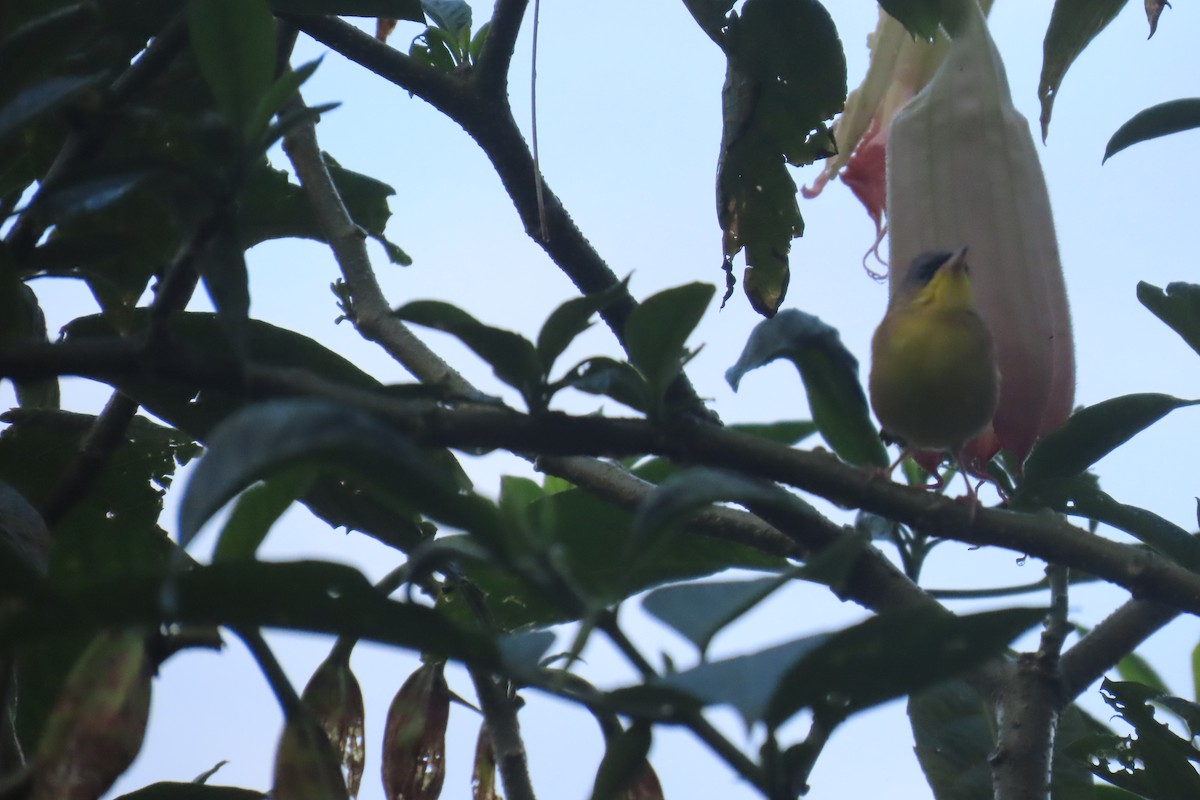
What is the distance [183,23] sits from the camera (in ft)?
1.99

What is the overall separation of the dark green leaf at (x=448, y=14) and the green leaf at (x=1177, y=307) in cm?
58

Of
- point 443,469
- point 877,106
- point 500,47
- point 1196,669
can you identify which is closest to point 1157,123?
point 877,106

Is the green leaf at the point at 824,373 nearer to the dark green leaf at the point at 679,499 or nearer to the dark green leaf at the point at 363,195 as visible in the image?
the dark green leaf at the point at 679,499

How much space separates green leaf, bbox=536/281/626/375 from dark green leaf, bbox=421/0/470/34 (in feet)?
1.89

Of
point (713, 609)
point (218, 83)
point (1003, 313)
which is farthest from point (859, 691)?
point (1003, 313)

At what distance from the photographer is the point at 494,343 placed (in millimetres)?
469

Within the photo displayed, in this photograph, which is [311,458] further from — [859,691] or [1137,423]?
[1137,423]

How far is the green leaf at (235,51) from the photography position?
0.45 meters

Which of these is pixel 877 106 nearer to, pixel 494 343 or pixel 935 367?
pixel 935 367

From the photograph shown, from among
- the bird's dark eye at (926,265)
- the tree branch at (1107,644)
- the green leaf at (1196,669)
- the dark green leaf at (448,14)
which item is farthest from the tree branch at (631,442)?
the green leaf at (1196,669)

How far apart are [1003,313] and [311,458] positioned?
57 cm

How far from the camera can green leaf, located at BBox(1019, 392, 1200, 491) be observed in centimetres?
71

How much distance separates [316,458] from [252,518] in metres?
0.16

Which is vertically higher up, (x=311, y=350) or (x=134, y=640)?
(x=311, y=350)
